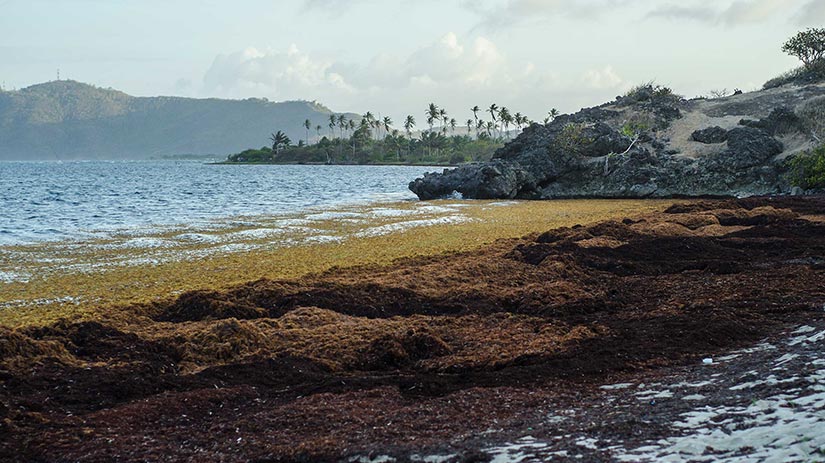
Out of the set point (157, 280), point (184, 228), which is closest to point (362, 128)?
point (184, 228)

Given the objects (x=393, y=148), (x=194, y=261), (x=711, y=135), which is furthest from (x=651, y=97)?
(x=393, y=148)

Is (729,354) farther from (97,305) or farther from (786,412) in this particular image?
(97,305)

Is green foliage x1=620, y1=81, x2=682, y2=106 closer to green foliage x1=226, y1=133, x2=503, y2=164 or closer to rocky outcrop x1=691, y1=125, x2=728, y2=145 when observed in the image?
rocky outcrop x1=691, y1=125, x2=728, y2=145

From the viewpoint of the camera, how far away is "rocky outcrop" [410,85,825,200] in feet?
139

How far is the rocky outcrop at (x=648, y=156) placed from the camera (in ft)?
139

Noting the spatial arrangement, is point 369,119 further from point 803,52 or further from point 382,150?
point 803,52

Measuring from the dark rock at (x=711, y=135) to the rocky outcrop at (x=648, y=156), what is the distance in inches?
3.0

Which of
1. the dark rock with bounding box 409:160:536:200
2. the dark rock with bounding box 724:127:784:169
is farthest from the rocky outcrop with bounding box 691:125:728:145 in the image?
the dark rock with bounding box 409:160:536:200

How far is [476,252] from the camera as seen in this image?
1791 centimetres

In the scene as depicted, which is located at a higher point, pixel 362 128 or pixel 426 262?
pixel 362 128

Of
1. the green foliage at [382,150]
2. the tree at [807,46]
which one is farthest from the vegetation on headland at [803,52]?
the green foliage at [382,150]

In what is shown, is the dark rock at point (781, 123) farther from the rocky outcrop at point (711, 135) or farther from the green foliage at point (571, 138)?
the green foliage at point (571, 138)

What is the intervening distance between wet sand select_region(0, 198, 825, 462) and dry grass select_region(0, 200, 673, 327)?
1.88m

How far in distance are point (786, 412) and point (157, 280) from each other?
41.7 feet
